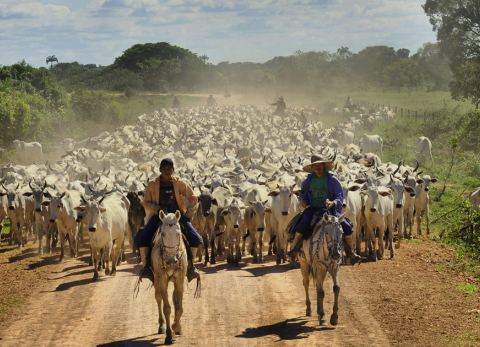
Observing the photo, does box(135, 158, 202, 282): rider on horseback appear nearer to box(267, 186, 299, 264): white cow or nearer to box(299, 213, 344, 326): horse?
box(299, 213, 344, 326): horse

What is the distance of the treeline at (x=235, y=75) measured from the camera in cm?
10075

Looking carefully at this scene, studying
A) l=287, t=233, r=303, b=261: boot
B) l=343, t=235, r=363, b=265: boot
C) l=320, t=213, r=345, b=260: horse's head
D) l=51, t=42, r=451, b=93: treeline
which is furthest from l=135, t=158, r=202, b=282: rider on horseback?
l=51, t=42, r=451, b=93: treeline

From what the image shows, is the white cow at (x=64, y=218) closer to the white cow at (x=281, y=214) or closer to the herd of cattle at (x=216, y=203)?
the herd of cattle at (x=216, y=203)

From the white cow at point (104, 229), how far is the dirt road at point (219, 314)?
1.68 ft

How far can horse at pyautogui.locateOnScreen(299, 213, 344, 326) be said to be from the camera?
1230 cm

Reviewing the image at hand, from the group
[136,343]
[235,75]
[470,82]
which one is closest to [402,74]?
[235,75]

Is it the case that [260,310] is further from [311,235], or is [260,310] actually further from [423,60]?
[423,60]

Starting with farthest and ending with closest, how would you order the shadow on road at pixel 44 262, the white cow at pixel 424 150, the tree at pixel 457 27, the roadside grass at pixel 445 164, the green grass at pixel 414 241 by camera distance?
the tree at pixel 457 27
the white cow at pixel 424 150
the green grass at pixel 414 241
the shadow on road at pixel 44 262
the roadside grass at pixel 445 164

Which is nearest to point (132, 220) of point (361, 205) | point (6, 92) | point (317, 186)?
point (361, 205)

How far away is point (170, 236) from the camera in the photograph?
11.4 meters

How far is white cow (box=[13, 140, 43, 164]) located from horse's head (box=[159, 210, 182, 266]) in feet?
111

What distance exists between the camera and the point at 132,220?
21297mm

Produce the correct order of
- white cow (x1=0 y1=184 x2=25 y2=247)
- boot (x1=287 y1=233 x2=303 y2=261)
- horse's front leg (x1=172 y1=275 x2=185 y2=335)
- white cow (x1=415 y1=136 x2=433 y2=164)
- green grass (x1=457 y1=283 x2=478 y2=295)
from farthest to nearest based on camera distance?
white cow (x1=415 y1=136 x2=433 y2=164), white cow (x1=0 y1=184 x2=25 y2=247), green grass (x1=457 y1=283 x2=478 y2=295), boot (x1=287 y1=233 x2=303 y2=261), horse's front leg (x1=172 y1=275 x2=185 y2=335)

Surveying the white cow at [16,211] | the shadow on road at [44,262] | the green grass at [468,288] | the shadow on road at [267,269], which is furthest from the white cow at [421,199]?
the white cow at [16,211]
